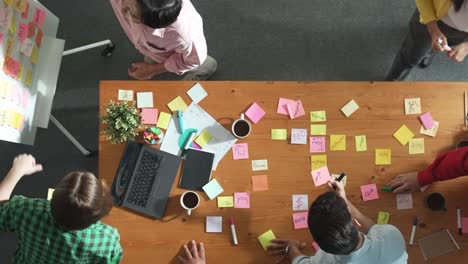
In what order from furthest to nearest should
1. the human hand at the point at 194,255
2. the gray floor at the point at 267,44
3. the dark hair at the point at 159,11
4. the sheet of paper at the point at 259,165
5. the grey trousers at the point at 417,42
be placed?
the gray floor at the point at 267,44 < the grey trousers at the point at 417,42 < the sheet of paper at the point at 259,165 < the human hand at the point at 194,255 < the dark hair at the point at 159,11

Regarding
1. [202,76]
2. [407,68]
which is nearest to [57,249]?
[202,76]

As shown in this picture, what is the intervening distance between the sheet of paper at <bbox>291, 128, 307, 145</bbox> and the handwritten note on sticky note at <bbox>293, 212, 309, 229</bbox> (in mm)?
292

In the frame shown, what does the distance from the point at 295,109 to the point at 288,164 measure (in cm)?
23

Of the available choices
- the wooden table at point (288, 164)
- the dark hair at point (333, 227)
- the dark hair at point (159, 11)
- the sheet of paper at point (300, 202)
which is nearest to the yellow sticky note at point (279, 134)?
the wooden table at point (288, 164)

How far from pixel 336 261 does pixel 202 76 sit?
1.22 metres

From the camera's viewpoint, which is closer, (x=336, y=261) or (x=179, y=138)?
(x=336, y=261)

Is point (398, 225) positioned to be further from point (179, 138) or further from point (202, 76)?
point (202, 76)

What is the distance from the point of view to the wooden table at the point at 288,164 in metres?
1.57

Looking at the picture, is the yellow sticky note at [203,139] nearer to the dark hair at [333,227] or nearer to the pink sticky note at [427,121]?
the dark hair at [333,227]

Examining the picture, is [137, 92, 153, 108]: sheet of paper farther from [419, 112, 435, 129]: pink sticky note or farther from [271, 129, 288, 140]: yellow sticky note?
[419, 112, 435, 129]: pink sticky note

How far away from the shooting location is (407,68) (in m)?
2.11

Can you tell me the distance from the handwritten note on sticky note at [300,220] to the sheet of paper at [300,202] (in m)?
0.02

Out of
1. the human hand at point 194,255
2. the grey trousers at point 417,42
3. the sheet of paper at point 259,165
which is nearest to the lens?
the human hand at point 194,255

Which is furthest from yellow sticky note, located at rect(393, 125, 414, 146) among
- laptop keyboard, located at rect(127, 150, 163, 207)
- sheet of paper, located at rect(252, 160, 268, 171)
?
laptop keyboard, located at rect(127, 150, 163, 207)
